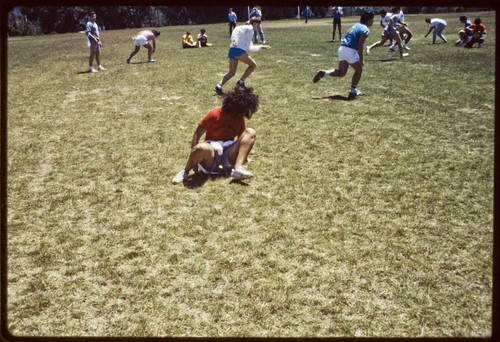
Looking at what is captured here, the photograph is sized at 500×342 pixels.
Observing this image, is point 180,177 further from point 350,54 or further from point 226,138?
point 350,54

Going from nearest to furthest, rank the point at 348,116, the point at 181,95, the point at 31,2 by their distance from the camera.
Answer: the point at 31,2 < the point at 348,116 < the point at 181,95

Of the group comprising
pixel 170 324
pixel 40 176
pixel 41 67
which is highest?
pixel 41 67

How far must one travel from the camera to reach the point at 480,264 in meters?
3.23

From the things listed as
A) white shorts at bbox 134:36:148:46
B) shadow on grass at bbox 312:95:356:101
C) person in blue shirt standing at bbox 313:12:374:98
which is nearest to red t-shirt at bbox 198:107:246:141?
shadow on grass at bbox 312:95:356:101

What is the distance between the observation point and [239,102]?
4.85 m

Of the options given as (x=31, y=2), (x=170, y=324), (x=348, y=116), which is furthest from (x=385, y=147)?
(x=31, y=2)

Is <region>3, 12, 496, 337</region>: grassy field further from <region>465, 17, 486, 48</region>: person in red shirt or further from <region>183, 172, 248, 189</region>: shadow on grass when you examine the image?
<region>465, 17, 486, 48</region>: person in red shirt

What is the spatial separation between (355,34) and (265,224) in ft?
20.1

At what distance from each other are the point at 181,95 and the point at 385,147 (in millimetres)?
5195

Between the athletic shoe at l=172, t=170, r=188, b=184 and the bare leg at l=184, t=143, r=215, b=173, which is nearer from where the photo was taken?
the bare leg at l=184, t=143, r=215, b=173

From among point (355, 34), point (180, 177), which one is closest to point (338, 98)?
point (355, 34)

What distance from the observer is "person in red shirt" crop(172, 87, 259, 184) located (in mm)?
4848

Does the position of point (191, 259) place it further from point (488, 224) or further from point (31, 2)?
point (488, 224)

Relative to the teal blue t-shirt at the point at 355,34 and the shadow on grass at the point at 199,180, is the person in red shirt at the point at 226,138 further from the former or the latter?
the teal blue t-shirt at the point at 355,34
